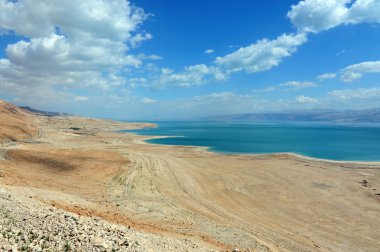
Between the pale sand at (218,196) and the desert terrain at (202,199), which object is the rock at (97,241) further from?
the pale sand at (218,196)

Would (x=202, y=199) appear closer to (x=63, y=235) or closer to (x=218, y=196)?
(x=218, y=196)

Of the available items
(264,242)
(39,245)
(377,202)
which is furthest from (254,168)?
(39,245)

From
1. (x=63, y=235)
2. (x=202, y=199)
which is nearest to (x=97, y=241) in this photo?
(x=63, y=235)

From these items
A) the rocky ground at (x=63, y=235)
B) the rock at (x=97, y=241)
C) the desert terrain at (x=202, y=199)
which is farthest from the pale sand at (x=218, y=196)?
the rock at (x=97, y=241)

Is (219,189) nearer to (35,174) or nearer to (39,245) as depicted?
(35,174)

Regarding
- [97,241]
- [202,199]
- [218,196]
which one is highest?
[97,241]

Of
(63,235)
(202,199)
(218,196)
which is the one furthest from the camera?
(218,196)

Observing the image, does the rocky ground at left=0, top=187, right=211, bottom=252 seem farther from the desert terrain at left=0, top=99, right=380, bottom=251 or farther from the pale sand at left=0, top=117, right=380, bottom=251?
the pale sand at left=0, top=117, right=380, bottom=251
